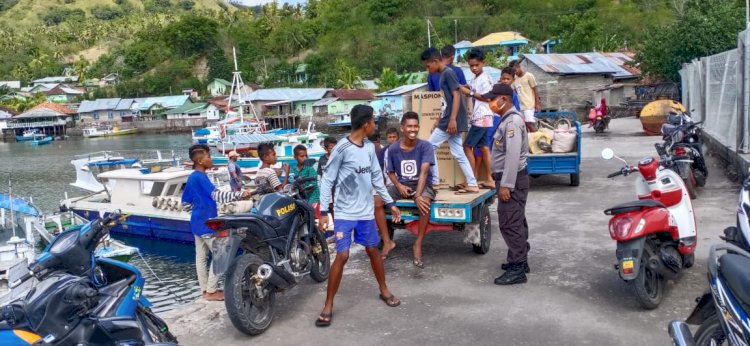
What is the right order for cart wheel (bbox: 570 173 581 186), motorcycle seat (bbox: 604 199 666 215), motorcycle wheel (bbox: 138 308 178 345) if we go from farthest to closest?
cart wheel (bbox: 570 173 581 186)
motorcycle seat (bbox: 604 199 666 215)
motorcycle wheel (bbox: 138 308 178 345)

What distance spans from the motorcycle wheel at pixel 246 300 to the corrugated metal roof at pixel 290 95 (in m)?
63.0

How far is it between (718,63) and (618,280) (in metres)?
8.58

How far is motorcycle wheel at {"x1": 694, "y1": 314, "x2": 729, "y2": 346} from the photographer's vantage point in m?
3.23

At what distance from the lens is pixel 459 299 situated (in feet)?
17.5

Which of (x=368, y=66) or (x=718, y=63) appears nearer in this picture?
(x=718, y=63)

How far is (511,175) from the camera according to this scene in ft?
17.5

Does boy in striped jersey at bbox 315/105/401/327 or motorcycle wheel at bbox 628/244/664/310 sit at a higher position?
boy in striped jersey at bbox 315/105/401/327

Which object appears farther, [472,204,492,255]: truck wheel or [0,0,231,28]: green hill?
Answer: [0,0,231,28]: green hill

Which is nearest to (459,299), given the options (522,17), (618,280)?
(618,280)

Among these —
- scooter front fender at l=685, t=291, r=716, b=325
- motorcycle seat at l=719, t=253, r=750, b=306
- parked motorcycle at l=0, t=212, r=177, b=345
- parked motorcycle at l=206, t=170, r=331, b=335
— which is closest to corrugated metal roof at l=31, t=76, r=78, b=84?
parked motorcycle at l=206, t=170, r=331, b=335

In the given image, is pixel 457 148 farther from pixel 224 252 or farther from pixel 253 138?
pixel 253 138

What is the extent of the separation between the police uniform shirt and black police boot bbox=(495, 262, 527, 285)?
2.71 ft

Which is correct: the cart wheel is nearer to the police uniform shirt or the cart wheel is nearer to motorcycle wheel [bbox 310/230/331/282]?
the police uniform shirt

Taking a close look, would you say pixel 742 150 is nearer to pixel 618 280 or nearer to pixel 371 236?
pixel 618 280
